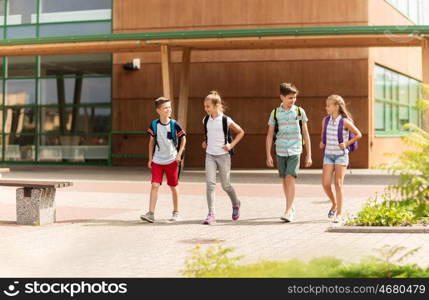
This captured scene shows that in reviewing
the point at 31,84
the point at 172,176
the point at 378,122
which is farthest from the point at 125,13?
the point at 172,176

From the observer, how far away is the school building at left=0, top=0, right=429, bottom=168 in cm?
2358

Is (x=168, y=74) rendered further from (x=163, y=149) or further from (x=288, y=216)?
(x=288, y=216)

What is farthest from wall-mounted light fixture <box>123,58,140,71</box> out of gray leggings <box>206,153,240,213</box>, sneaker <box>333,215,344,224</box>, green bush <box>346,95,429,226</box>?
green bush <box>346,95,429,226</box>

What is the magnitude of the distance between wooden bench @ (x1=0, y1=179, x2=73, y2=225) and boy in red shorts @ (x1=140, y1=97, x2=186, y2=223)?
1.23 metres

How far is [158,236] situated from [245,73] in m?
16.5

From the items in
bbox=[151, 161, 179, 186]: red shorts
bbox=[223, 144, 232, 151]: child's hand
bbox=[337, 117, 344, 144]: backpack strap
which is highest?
bbox=[337, 117, 344, 144]: backpack strap

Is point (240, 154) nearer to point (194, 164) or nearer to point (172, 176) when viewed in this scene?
point (194, 164)

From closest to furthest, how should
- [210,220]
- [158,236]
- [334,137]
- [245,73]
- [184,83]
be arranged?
[158,236], [210,220], [334,137], [184,83], [245,73]

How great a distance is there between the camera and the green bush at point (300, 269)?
16.2 ft

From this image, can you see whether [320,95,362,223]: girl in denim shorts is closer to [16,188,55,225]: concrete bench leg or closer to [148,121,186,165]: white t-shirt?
[148,121,186,165]: white t-shirt

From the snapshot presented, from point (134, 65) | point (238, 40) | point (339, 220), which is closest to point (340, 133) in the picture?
point (339, 220)

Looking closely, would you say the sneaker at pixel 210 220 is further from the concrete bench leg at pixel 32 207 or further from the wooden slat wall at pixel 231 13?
the wooden slat wall at pixel 231 13

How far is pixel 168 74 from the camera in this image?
71.6ft

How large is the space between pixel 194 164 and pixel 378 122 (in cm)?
661
